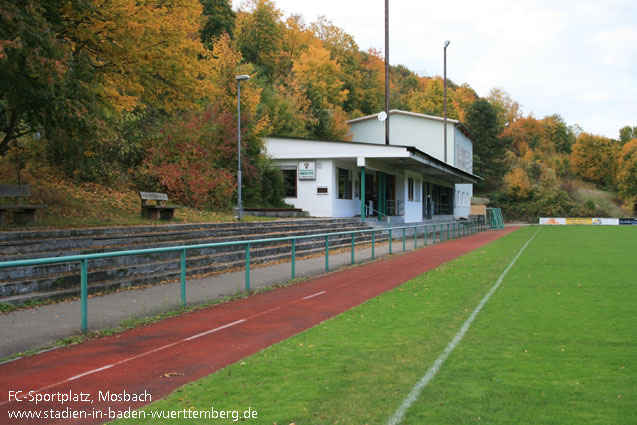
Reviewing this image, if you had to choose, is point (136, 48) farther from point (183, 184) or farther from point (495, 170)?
point (495, 170)

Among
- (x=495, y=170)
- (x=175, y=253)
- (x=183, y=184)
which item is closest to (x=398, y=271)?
(x=175, y=253)

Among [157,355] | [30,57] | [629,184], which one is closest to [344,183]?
Answer: [30,57]

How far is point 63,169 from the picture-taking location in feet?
67.1

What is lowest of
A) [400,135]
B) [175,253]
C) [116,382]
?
[116,382]

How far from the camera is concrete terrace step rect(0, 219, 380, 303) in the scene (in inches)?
319

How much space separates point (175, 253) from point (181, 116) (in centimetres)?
1762

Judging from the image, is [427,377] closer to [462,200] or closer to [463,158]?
[463,158]

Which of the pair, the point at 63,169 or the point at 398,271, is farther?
the point at 63,169

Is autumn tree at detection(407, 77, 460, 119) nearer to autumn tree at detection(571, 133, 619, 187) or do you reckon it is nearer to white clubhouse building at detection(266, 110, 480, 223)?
white clubhouse building at detection(266, 110, 480, 223)

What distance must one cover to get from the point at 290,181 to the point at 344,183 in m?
3.41

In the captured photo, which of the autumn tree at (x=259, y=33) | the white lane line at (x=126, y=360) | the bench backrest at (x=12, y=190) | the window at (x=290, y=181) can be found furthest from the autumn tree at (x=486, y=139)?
the white lane line at (x=126, y=360)

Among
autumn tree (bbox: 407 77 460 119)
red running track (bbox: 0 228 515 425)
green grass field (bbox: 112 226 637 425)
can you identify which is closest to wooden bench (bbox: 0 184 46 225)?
red running track (bbox: 0 228 515 425)

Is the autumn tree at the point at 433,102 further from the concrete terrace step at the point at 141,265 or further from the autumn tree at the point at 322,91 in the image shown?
the concrete terrace step at the point at 141,265

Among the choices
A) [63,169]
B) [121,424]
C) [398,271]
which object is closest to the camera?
[121,424]
